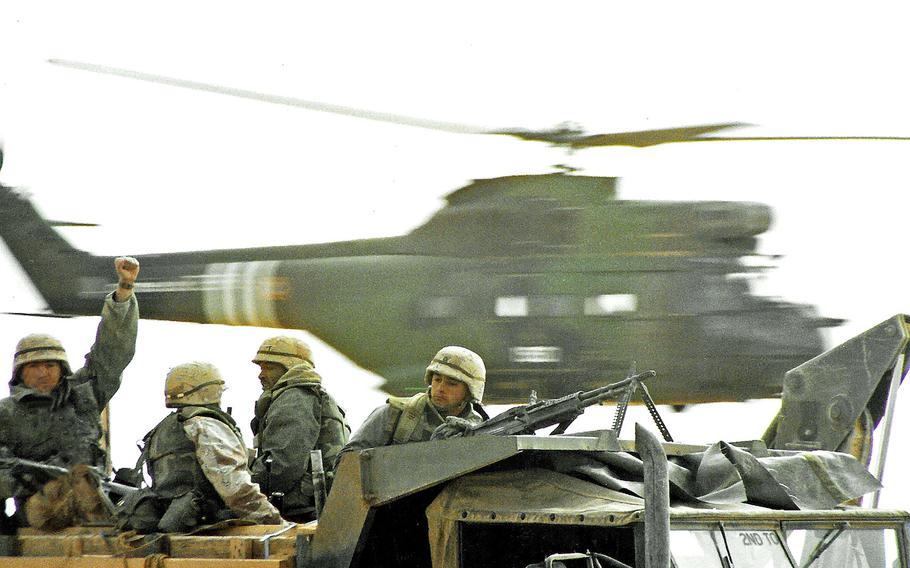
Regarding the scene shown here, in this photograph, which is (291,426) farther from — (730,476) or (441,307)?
(441,307)

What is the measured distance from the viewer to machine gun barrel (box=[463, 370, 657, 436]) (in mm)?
5070

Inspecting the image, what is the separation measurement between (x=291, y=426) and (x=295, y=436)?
0.05 m

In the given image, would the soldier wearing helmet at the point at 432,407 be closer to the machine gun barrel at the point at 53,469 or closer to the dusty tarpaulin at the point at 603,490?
the dusty tarpaulin at the point at 603,490

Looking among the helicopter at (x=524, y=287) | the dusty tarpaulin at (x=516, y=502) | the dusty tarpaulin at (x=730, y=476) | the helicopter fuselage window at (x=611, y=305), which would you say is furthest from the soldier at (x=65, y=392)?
the helicopter fuselage window at (x=611, y=305)

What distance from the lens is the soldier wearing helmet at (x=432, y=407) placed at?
19.1 ft

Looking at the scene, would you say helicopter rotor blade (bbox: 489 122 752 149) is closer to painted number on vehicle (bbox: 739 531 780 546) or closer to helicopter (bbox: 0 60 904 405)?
helicopter (bbox: 0 60 904 405)

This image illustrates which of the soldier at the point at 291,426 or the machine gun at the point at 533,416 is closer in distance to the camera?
the machine gun at the point at 533,416

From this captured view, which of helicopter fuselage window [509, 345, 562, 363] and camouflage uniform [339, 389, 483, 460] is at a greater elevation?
camouflage uniform [339, 389, 483, 460]

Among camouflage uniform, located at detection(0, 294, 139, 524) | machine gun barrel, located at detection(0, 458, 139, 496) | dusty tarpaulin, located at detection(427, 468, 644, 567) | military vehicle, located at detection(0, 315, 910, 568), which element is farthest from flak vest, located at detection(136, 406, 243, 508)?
dusty tarpaulin, located at detection(427, 468, 644, 567)

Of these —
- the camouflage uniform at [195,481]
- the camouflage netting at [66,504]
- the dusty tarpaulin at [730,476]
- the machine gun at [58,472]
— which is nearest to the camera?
the dusty tarpaulin at [730,476]

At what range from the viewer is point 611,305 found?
42.2ft

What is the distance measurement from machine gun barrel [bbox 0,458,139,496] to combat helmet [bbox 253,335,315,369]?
2.98 ft

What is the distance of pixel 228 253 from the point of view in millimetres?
14055

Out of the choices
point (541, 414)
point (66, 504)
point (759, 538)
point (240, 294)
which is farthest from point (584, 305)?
point (759, 538)
